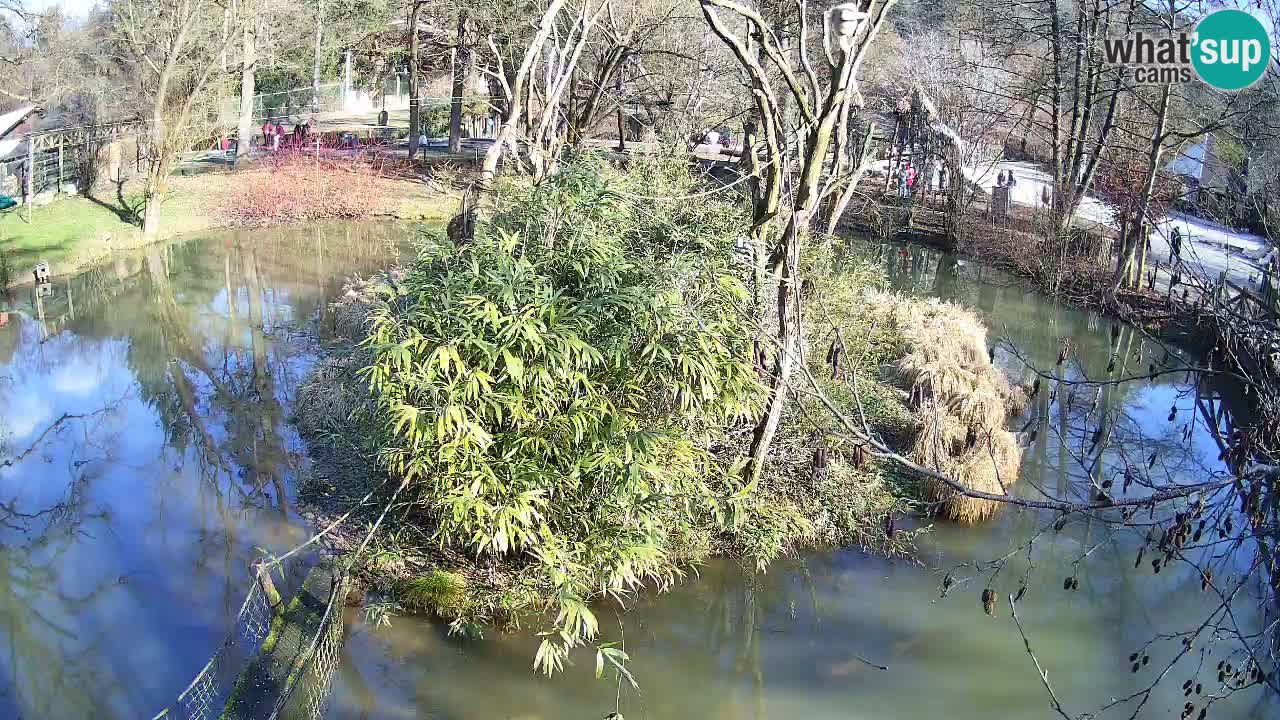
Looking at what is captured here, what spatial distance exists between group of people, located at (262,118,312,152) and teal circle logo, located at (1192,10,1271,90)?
19008 millimetres

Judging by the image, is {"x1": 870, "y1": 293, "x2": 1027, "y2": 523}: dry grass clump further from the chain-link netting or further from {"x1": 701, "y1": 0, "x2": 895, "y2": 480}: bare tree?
the chain-link netting

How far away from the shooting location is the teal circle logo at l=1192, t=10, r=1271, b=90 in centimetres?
881

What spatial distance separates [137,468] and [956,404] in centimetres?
761

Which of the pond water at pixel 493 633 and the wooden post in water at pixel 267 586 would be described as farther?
the pond water at pixel 493 633

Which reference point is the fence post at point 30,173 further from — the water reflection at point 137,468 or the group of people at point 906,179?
the group of people at point 906,179

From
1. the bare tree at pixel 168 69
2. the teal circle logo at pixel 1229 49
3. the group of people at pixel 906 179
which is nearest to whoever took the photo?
the teal circle logo at pixel 1229 49

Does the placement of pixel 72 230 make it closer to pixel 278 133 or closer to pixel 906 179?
pixel 278 133

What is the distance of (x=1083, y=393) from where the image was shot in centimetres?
1286

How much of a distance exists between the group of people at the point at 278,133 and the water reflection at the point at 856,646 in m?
19.5

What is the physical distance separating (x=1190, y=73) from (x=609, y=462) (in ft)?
41.4

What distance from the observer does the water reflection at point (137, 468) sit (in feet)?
23.1

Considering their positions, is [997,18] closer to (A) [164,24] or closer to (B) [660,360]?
(A) [164,24]

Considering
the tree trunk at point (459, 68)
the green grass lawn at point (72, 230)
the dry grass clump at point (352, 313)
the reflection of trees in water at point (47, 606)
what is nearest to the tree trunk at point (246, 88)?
the green grass lawn at point (72, 230)

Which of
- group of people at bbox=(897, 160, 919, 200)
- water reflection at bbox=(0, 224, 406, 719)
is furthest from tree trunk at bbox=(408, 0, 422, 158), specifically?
group of people at bbox=(897, 160, 919, 200)
